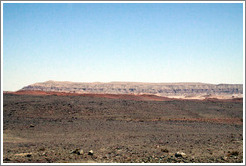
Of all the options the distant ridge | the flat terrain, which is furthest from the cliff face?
the flat terrain

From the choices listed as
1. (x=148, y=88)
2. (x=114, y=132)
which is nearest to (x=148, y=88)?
(x=148, y=88)

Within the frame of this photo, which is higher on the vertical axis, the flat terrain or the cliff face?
the cliff face

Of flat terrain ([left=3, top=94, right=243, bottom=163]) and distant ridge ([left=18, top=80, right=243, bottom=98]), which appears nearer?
flat terrain ([left=3, top=94, right=243, bottom=163])

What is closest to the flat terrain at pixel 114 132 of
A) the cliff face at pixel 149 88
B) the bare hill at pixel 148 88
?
the bare hill at pixel 148 88

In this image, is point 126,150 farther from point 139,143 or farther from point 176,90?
point 176,90

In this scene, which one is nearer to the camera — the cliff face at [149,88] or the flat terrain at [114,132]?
the flat terrain at [114,132]

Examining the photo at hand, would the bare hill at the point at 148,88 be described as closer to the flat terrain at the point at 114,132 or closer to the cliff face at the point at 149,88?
the cliff face at the point at 149,88

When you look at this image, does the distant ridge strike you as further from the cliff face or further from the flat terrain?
the flat terrain
